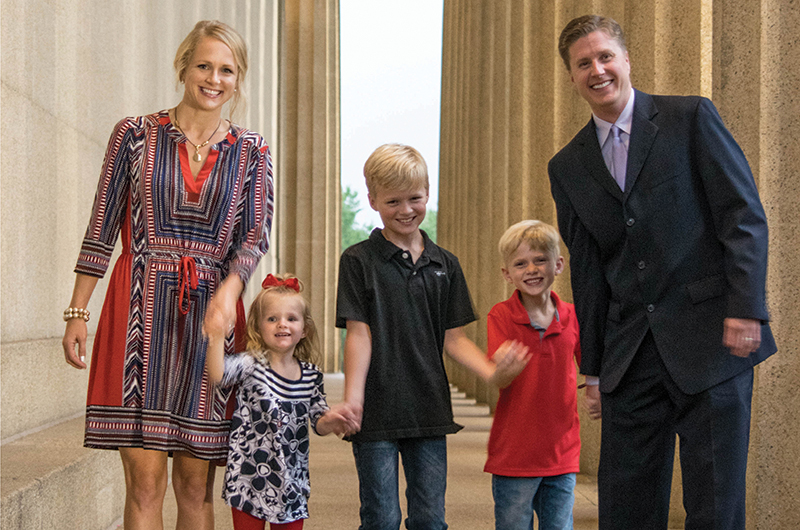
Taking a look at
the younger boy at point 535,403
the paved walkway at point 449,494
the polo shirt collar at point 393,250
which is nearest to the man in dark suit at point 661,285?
the younger boy at point 535,403

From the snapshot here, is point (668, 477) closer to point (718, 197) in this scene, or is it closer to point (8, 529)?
point (718, 197)

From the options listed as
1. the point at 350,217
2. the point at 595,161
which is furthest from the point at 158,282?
the point at 350,217

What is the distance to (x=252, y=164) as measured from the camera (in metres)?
3.42

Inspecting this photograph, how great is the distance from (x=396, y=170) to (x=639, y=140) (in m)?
0.91

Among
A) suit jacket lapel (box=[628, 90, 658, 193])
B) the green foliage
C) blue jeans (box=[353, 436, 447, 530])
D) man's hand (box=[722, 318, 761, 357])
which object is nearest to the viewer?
man's hand (box=[722, 318, 761, 357])

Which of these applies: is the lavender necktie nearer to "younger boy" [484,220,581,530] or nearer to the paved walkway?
"younger boy" [484,220,581,530]

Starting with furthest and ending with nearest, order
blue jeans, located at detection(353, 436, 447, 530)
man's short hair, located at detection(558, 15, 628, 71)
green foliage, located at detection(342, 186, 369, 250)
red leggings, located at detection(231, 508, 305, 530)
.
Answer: green foliage, located at detection(342, 186, 369, 250), red leggings, located at detection(231, 508, 305, 530), blue jeans, located at detection(353, 436, 447, 530), man's short hair, located at detection(558, 15, 628, 71)

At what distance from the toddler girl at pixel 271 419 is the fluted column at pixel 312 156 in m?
21.7

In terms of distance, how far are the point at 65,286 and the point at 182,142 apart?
3226 millimetres

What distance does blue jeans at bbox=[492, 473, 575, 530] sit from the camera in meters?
3.56

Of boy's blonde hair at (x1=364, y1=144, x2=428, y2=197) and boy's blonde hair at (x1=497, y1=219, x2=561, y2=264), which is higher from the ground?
boy's blonde hair at (x1=364, y1=144, x2=428, y2=197)

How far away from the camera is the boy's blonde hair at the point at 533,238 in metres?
3.70

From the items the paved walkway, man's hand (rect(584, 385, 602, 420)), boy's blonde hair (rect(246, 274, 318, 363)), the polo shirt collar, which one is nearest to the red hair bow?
boy's blonde hair (rect(246, 274, 318, 363))

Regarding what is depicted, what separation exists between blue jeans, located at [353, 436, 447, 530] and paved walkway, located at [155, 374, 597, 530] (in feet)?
6.36
